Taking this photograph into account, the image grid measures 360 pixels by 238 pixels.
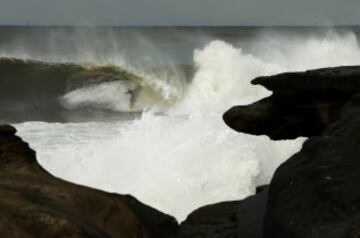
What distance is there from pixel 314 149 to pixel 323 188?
42 centimetres

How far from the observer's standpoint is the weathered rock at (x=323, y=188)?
10.3 ft

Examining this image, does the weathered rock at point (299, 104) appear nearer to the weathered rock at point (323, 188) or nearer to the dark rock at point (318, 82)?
the dark rock at point (318, 82)

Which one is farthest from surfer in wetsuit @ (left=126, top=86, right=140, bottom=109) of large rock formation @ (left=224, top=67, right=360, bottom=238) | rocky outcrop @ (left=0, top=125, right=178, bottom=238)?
rocky outcrop @ (left=0, top=125, right=178, bottom=238)

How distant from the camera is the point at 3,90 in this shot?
2039 cm

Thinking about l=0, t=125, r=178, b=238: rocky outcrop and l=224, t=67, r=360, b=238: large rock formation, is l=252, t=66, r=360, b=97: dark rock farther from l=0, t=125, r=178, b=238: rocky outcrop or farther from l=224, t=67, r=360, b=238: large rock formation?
l=0, t=125, r=178, b=238: rocky outcrop

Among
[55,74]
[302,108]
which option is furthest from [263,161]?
[55,74]

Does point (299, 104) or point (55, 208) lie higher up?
point (299, 104)

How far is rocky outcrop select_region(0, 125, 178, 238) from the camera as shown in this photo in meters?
2.79

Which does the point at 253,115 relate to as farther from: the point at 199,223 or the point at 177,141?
the point at 177,141

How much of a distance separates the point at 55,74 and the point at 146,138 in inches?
509

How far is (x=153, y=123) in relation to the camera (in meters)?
10.6

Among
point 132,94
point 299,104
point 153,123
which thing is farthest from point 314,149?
point 132,94

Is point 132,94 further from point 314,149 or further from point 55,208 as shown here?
point 55,208

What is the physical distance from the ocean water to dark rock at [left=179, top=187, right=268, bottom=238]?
202 centimetres
